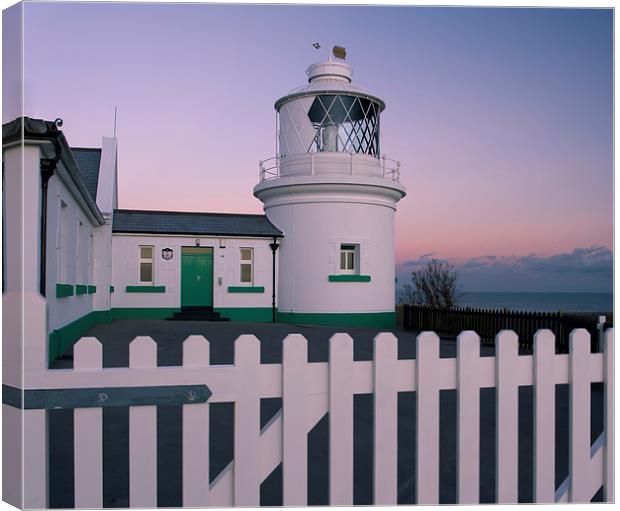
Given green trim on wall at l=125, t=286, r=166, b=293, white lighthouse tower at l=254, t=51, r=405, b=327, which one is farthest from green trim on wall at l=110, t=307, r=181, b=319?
white lighthouse tower at l=254, t=51, r=405, b=327

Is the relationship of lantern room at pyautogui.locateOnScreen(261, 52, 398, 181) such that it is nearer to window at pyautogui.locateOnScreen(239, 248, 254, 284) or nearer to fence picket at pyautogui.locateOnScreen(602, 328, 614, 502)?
window at pyautogui.locateOnScreen(239, 248, 254, 284)

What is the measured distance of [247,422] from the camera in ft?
7.48

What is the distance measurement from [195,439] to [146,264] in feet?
44.7

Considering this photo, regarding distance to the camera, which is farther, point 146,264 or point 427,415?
point 146,264

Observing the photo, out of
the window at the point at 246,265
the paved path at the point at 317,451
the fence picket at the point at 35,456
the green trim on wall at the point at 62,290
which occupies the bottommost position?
the paved path at the point at 317,451

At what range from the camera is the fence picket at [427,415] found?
7.87ft

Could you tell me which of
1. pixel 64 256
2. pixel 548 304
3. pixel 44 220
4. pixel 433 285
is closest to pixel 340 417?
pixel 44 220

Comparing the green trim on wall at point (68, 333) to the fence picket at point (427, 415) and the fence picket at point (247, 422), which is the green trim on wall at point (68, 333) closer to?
the fence picket at point (247, 422)

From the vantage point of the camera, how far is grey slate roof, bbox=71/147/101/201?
12.9 metres

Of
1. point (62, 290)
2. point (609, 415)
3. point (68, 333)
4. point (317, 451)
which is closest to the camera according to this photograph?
point (609, 415)

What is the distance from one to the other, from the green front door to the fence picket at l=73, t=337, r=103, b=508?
13424 mm

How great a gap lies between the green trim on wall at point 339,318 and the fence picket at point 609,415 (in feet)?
40.8

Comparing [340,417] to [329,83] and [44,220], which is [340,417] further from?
[329,83]

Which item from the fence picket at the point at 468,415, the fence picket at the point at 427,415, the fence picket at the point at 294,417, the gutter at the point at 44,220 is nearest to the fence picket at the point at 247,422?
the fence picket at the point at 294,417
